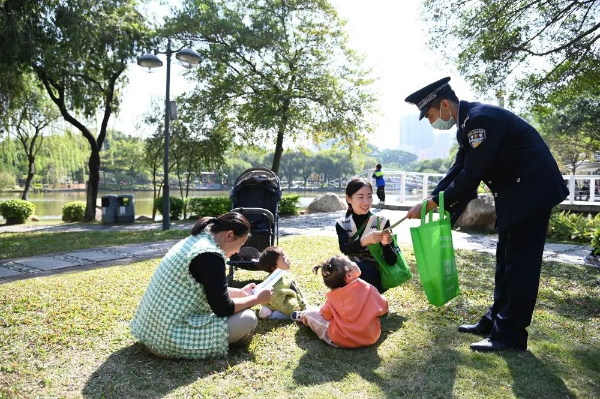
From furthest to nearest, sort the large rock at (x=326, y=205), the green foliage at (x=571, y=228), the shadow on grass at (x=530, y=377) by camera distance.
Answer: the large rock at (x=326, y=205)
the green foliage at (x=571, y=228)
the shadow on grass at (x=530, y=377)

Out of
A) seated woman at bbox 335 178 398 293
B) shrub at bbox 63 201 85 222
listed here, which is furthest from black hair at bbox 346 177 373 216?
shrub at bbox 63 201 85 222

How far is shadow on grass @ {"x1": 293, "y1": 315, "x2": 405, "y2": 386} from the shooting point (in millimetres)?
2527

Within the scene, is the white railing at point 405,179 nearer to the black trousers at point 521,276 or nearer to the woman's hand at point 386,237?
the woman's hand at point 386,237

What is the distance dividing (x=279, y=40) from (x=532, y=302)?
12.4 meters

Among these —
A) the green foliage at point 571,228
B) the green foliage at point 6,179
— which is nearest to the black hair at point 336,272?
the green foliage at point 571,228

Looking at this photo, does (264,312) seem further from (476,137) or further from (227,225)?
(476,137)

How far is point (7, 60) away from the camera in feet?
27.9

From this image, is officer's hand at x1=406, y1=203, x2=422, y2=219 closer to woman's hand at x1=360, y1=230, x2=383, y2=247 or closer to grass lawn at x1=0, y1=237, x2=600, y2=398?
woman's hand at x1=360, y1=230, x2=383, y2=247

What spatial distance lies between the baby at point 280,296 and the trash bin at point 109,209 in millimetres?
11457

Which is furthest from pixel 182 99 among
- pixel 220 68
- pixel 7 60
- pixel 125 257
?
pixel 125 257

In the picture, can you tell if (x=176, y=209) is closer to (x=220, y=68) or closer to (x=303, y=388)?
(x=220, y=68)

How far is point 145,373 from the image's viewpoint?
2576mm

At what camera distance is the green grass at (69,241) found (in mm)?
7672

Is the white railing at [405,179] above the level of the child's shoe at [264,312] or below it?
above
